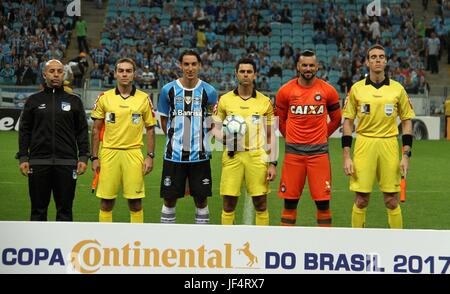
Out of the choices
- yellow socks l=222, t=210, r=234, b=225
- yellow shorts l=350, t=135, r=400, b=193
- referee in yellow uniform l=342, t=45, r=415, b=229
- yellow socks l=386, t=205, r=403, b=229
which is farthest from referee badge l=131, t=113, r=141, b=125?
yellow socks l=386, t=205, r=403, b=229

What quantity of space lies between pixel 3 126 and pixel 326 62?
10.6 metres

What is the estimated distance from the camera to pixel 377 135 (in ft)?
25.2

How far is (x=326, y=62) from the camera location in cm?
2634

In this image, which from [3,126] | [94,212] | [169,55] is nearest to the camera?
[94,212]

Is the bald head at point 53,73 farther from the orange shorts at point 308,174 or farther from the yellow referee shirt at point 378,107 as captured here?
the yellow referee shirt at point 378,107

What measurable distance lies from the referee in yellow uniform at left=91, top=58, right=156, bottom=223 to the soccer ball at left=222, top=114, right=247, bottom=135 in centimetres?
71

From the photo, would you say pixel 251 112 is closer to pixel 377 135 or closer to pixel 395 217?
pixel 377 135

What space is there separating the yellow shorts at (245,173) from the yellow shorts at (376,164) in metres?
0.85

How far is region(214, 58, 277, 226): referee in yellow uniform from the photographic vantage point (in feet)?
25.1

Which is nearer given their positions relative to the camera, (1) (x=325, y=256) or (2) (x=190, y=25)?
(1) (x=325, y=256)

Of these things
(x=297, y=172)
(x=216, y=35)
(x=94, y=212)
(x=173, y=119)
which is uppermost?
(x=216, y=35)

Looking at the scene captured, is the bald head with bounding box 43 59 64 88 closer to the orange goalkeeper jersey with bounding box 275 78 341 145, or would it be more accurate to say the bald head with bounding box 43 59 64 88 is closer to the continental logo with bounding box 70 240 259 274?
the orange goalkeeper jersey with bounding box 275 78 341 145

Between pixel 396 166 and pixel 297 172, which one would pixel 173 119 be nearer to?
pixel 297 172
